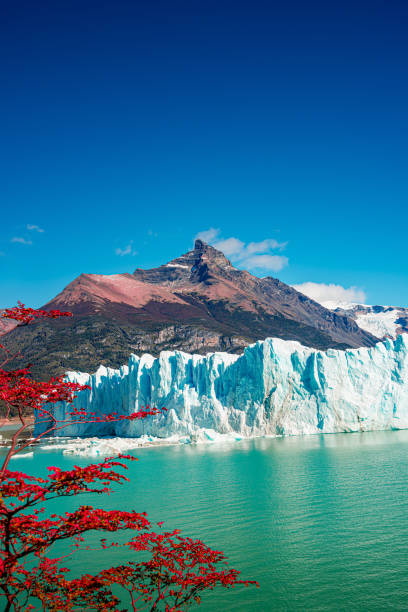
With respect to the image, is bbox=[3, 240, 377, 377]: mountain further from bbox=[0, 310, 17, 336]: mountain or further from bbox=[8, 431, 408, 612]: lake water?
bbox=[0, 310, 17, 336]: mountain

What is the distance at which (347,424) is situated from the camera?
42.7 meters

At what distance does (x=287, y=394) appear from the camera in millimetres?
43625

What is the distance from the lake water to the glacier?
28.3 feet

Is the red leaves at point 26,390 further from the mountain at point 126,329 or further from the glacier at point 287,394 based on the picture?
the mountain at point 126,329

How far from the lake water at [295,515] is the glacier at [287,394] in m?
8.62

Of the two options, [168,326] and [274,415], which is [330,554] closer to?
[274,415]

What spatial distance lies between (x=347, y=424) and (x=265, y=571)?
32363mm

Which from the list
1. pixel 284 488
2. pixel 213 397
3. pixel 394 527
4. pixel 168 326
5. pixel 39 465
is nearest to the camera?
pixel 394 527

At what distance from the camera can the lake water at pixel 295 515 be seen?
11586 millimetres

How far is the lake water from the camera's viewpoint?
1159 centimetres

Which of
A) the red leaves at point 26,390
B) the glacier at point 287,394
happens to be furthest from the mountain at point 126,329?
the red leaves at point 26,390

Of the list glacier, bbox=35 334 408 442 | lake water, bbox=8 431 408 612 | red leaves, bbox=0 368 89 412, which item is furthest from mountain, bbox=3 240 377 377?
red leaves, bbox=0 368 89 412

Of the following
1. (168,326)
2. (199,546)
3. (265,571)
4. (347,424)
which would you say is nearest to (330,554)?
(265,571)

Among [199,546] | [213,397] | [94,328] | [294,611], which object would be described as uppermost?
[94,328]
